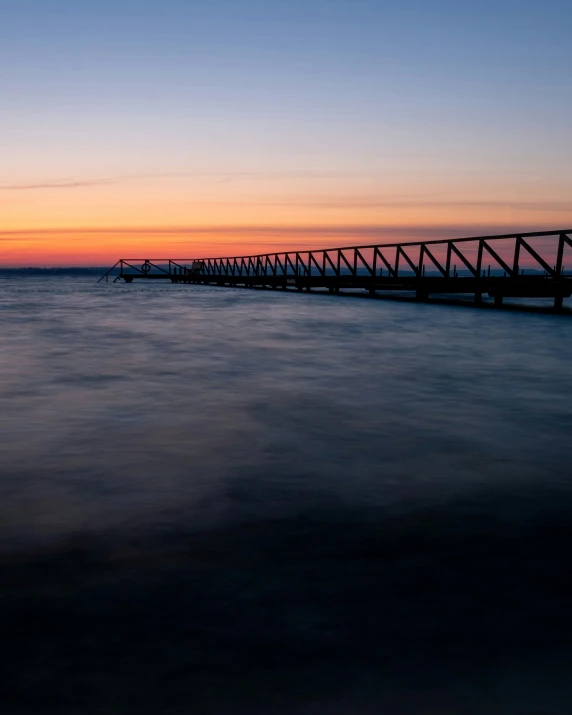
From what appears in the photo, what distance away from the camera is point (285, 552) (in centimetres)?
301

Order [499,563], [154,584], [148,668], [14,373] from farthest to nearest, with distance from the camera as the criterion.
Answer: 1. [14,373]
2. [499,563]
3. [154,584]
4. [148,668]

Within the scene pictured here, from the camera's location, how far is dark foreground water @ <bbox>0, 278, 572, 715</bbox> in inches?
80.4

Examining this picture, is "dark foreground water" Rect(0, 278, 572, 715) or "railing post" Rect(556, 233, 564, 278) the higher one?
"railing post" Rect(556, 233, 564, 278)

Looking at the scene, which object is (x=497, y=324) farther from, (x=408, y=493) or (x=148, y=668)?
(x=148, y=668)

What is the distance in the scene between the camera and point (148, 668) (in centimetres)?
209

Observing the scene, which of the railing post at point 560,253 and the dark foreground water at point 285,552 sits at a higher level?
the railing post at point 560,253

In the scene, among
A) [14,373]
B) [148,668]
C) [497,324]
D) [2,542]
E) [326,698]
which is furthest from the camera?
[497,324]

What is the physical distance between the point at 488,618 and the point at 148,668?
117 centimetres

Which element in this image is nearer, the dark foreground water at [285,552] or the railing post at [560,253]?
the dark foreground water at [285,552]

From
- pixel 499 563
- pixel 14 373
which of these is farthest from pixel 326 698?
pixel 14 373

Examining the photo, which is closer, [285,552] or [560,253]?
[285,552]

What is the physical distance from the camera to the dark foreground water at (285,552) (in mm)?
2041

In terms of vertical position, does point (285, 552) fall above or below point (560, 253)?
below

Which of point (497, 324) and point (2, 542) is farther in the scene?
point (497, 324)
